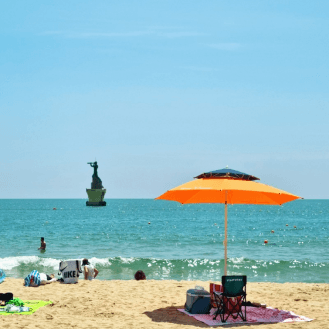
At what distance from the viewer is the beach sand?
8.68 meters

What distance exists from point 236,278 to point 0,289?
7.25 m

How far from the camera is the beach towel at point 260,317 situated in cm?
870

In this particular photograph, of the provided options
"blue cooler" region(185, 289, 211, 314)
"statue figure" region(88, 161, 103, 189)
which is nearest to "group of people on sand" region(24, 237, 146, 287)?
"blue cooler" region(185, 289, 211, 314)

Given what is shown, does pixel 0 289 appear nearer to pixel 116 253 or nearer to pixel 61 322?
pixel 61 322

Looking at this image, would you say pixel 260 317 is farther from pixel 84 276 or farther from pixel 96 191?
pixel 96 191

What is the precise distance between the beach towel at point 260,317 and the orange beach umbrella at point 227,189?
0.90m

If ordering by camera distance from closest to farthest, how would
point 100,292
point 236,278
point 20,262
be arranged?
point 236,278 < point 100,292 < point 20,262

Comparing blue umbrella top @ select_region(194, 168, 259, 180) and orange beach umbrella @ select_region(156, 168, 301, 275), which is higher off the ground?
blue umbrella top @ select_region(194, 168, 259, 180)

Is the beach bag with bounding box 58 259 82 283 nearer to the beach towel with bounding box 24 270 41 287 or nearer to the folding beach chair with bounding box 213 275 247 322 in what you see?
the beach towel with bounding box 24 270 41 287

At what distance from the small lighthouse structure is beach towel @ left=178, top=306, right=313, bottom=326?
357 ft

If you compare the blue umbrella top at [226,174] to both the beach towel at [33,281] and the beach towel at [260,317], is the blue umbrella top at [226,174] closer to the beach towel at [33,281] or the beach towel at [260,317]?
the beach towel at [260,317]

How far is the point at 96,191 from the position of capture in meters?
126

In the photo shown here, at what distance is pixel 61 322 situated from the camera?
8742 millimetres

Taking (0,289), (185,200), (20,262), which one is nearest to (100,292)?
(0,289)
